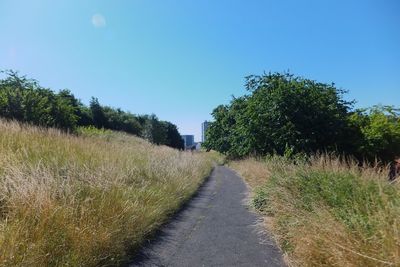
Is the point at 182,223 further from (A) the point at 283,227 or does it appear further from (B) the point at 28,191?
(B) the point at 28,191

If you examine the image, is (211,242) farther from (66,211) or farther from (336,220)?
(66,211)

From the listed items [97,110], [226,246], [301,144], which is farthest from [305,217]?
[97,110]

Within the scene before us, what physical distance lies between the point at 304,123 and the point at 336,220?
1520 cm

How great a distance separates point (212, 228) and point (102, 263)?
3442 millimetres

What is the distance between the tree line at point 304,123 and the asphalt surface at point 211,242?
927 cm

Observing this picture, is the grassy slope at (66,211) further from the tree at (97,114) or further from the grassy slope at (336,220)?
the tree at (97,114)

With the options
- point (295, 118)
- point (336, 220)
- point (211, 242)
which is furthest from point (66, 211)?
point (295, 118)

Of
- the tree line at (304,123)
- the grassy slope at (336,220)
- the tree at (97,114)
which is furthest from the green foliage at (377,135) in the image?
the tree at (97,114)

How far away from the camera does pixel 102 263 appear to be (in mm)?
5098

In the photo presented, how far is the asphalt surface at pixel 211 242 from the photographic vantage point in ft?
19.3

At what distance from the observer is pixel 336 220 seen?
5.27 metres

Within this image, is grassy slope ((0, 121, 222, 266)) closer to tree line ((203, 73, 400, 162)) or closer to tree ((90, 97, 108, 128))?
tree line ((203, 73, 400, 162))

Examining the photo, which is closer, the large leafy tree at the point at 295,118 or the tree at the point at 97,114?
the large leafy tree at the point at 295,118

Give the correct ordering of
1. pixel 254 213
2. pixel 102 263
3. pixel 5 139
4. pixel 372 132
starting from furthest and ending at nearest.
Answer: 1. pixel 372 132
2. pixel 254 213
3. pixel 5 139
4. pixel 102 263
